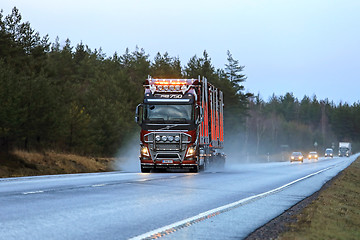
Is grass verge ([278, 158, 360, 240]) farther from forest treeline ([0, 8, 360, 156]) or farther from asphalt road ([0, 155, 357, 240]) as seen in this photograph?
forest treeline ([0, 8, 360, 156])

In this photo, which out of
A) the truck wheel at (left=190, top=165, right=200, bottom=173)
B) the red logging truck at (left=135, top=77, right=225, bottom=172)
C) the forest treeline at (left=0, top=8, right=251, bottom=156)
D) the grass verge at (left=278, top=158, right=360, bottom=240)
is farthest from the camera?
the forest treeline at (left=0, top=8, right=251, bottom=156)

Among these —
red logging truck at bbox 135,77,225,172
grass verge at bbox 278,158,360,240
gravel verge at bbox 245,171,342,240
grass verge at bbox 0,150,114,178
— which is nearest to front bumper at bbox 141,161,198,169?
red logging truck at bbox 135,77,225,172

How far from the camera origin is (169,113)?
29.3m

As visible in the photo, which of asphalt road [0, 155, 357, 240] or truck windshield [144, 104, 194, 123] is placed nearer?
asphalt road [0, 155, 357, 240]

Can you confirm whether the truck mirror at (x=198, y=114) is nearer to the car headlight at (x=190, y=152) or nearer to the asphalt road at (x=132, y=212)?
the car headlight at (x=190, y=152)

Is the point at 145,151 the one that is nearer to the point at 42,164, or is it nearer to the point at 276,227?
the point at 42,164

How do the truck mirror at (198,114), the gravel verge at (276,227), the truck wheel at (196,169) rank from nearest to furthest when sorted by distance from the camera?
the gravel verge at (276,227) < the truck mirror at (198,114) < the truck wheel at (196,169)

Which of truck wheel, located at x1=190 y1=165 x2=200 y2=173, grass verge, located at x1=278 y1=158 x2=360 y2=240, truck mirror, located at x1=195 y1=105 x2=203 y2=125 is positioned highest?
truck mirror, located at x1=195 y1=105 x2=203 y2=125

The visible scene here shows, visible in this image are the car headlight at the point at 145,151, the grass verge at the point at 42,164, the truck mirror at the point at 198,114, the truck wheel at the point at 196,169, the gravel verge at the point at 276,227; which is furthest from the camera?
the grass verge at the point at 42,164

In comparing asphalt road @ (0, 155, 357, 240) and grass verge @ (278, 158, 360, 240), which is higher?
asphalt road @ (0, 155, 357, 240)

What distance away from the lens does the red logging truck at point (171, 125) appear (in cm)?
2883

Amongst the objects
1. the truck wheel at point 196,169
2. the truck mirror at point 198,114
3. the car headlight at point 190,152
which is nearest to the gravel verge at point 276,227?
the car headlight at point 190,152

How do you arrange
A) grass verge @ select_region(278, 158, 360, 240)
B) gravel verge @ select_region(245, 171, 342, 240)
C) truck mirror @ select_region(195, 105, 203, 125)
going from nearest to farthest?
1. gravel verge @ select_region(245, 171, 342, 240)
2. grass verge @ select_region(278, 158, 360, 240)
3. truck mirror @ select_region(195, 105, 203, 125)

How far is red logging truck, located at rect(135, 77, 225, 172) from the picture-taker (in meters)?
28.8
